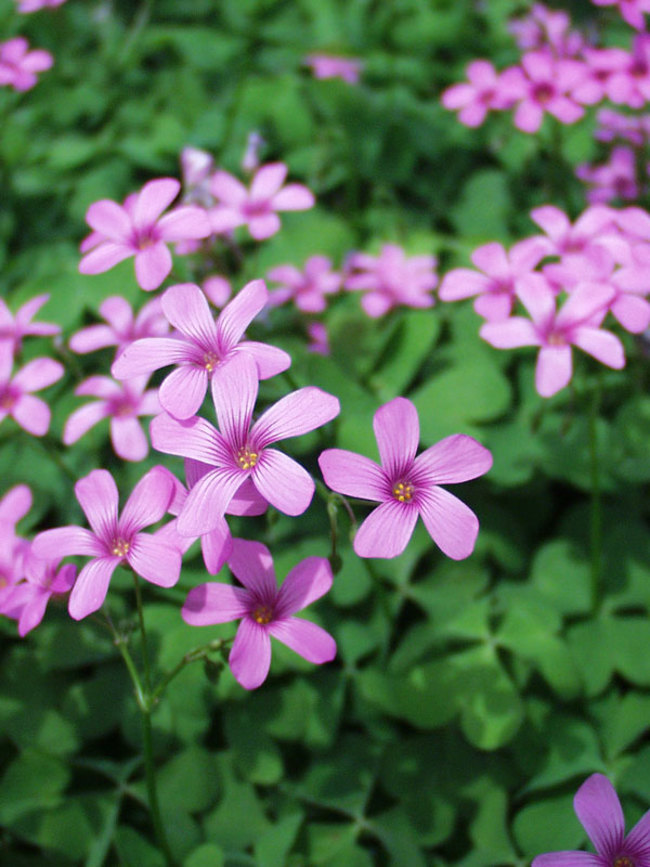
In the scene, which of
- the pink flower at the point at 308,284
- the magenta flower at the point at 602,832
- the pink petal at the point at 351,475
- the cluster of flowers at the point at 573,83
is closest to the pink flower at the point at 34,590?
the pink petal at the point at 351,475

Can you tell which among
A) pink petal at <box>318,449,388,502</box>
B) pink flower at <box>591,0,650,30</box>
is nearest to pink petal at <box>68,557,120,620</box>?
pink petal at <box>318,449,388,502</box>

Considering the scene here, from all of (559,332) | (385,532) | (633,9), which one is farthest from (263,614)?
(633,9)

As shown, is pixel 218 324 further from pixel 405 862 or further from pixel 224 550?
pixel 405 862

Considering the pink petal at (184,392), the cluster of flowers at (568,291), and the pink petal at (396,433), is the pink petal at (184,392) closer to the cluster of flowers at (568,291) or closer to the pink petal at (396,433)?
the pink petal at (396,433)

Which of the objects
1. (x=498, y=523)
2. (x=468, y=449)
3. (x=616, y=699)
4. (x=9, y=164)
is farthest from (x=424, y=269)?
(x=9, y=164)

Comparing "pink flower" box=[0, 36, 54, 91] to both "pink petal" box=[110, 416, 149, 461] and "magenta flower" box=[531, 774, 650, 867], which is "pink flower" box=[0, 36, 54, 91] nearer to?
"pink petal" box=[110, 416, 149, 461]

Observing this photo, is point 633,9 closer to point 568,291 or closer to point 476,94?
point 476,94
